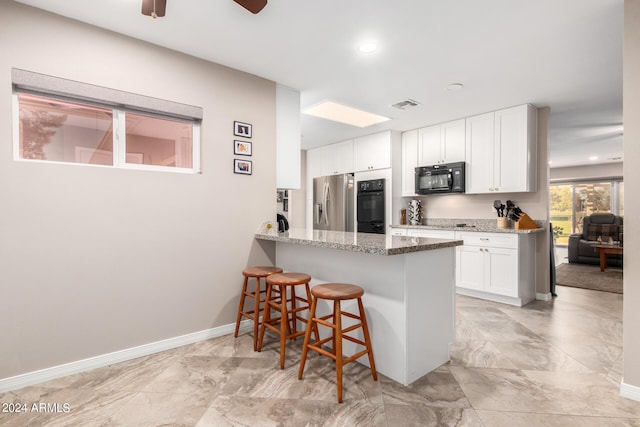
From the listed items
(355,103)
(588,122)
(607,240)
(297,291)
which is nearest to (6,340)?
(297,291)

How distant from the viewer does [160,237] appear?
259 centimetres

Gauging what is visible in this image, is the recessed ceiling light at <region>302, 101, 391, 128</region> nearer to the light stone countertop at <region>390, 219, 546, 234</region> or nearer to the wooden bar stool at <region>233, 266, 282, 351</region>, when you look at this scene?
the light stone countertop at <region>390, 219, 546, 234</region>

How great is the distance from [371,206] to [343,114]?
1614mm

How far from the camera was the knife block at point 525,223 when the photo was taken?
13.0ft

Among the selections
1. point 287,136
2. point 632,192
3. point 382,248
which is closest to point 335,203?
point 287,136

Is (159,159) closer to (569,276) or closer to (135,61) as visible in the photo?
(135,61)

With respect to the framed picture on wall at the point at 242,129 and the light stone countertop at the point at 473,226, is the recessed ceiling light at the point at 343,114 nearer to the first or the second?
the framed picture on wall at the point at 242,129

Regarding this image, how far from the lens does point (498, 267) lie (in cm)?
394

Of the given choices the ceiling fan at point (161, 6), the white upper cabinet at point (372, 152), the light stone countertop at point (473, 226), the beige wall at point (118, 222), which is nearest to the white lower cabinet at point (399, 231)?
the light stone countertop at point (473, 226)

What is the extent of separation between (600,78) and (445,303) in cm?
282

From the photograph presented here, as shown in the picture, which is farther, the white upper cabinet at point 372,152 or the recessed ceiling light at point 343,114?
the white upper cabinet at point 372,152

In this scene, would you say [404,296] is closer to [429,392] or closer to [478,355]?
[429,392]

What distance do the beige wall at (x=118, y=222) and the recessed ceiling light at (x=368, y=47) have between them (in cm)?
107

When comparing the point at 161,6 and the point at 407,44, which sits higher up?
the point at 407,44
